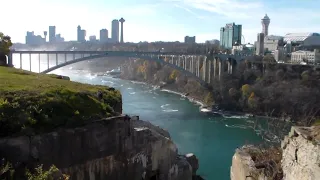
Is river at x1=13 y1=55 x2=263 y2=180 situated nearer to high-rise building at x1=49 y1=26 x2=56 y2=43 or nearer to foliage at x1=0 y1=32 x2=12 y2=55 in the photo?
foliage at x1=0 y1=32 x2=12 y2=55

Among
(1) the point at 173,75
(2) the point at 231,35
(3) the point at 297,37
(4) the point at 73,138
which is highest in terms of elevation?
(2) the point at 231,35

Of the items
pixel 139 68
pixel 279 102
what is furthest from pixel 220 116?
pixel 139 68

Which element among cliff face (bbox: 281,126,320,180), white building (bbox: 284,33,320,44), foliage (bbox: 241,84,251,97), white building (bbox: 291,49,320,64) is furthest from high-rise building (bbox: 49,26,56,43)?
cliff face (bbox: 281,126,320,180)

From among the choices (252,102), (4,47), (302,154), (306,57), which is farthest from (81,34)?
(302,154)

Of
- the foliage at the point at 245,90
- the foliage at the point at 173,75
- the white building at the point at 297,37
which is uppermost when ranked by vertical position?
the white building at the point at 297,37

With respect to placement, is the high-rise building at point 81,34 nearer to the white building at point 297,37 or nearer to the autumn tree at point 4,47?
the white building at point 297,37

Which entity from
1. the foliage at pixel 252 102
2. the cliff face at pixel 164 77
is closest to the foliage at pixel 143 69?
the cliff face at pixel 164 77

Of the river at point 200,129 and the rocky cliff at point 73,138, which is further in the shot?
the river at point 200,129

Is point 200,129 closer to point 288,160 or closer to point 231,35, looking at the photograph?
point 288,160
